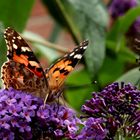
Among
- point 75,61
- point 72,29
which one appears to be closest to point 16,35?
point 75,61

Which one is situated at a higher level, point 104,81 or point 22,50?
point 104,81

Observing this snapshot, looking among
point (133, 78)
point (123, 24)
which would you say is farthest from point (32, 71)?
point (123, 24)

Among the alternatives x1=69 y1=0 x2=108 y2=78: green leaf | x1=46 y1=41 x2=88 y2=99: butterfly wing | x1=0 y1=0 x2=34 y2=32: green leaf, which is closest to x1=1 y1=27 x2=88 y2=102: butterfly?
x1=46 y1=41 x2=88 y2=99: butterfly wing

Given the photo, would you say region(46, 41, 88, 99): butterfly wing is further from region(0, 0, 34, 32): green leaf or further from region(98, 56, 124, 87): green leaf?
region(98, 56, 124, 87): green leaf

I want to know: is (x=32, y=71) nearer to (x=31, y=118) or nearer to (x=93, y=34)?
(x=31, y=118)

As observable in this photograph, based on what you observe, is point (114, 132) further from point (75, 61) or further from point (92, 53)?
point (92, 53)

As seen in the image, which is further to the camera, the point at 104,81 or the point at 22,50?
the point at 104,81
